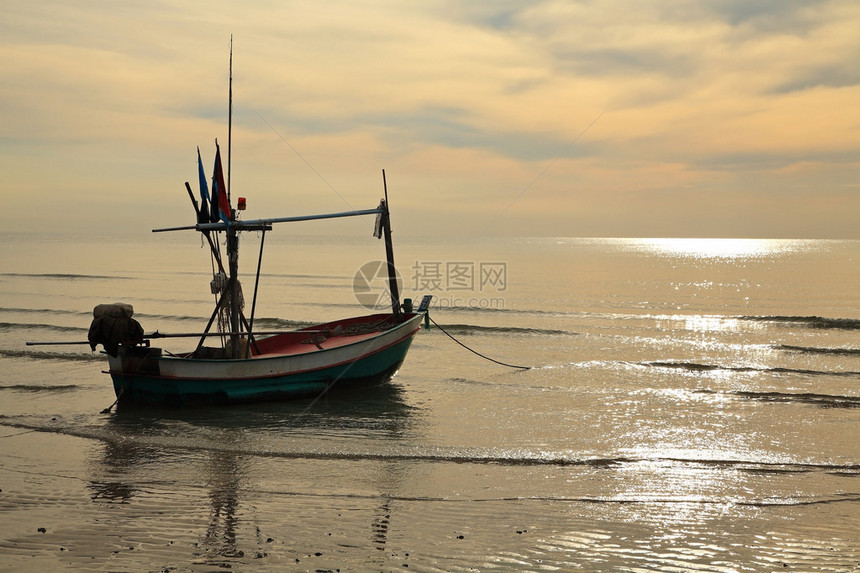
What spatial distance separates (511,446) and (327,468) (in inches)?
123

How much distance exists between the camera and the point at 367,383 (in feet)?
51.5

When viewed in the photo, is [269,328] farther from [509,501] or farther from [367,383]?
[509,501]

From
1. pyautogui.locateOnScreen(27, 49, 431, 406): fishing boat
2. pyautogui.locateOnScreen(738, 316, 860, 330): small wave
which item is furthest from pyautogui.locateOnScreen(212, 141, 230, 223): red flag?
pyautogui.locateOnScreen(738, 316, 860, 330): small wave

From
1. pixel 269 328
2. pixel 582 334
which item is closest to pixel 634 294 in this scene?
pixel 582 334

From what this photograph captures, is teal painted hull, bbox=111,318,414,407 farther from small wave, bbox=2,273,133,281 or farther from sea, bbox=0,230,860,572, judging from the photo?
small wave, bbox=2,273,133,281

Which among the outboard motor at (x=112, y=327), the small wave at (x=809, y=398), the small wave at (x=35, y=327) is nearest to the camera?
the outboard motor at (x=112, y=327)

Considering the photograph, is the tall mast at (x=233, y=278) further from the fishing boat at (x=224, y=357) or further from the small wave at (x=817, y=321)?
the small wave at (x=817, y=321)

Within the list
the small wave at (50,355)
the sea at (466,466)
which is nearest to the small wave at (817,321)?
the sea at (466,466)

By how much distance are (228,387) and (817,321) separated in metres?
27.2

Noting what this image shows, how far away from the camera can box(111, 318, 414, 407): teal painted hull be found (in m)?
13.7

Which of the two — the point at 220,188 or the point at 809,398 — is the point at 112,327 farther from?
the point at 809,398

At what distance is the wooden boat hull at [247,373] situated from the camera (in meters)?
13.5

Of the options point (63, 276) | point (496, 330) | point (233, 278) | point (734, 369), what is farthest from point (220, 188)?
point (63, 276)

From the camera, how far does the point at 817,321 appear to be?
31.3 metres
